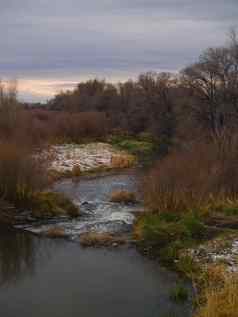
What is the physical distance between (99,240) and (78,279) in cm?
252

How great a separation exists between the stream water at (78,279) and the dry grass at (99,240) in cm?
30

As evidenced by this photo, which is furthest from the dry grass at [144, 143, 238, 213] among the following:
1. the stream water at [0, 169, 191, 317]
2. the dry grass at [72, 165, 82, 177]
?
the dry grass at [72, 165, 82, 177]

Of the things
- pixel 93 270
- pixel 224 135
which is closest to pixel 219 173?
pixel 224 135

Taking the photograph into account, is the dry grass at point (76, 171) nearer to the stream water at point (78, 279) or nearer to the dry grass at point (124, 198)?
the dry grass at point (124, 198)

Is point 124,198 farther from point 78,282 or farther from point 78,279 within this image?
point 78,282

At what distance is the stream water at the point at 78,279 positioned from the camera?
8.20m

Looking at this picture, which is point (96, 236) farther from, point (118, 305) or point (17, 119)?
point (17, 119)

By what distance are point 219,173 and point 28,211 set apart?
629 cm

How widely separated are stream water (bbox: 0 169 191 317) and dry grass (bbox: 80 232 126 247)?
30 cm

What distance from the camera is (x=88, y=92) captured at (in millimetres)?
61812

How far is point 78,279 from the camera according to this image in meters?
9.67

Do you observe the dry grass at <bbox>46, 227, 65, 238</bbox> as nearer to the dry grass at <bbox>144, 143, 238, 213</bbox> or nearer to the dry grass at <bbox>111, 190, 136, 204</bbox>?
the dry grass at <bbox>144, 143, 238, 213</bbox>

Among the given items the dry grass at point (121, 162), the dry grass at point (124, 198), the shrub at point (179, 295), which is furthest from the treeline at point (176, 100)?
the shrub at point (179, 295)

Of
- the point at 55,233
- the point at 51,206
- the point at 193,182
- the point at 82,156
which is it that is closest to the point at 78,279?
the point at 55,233
